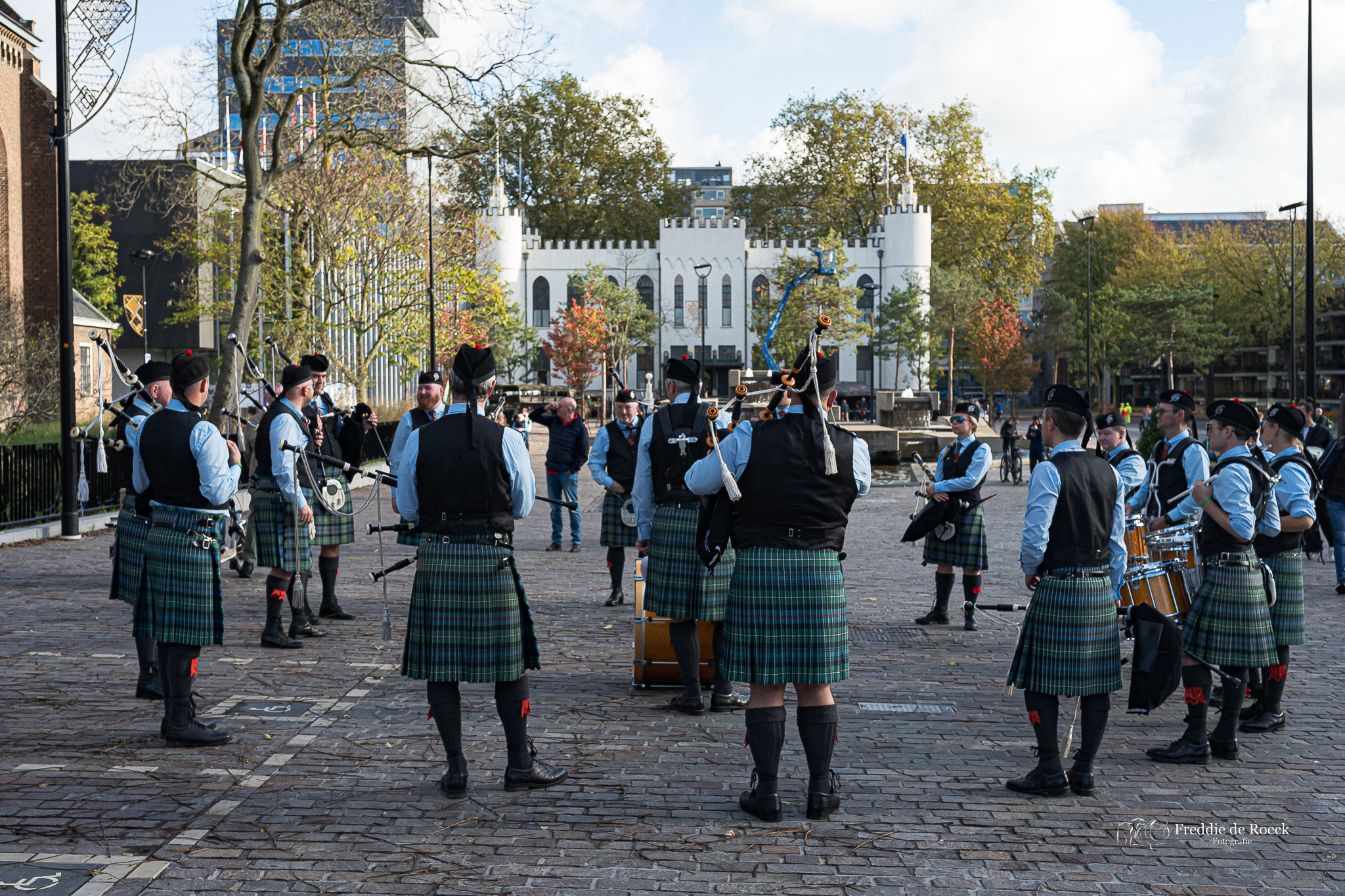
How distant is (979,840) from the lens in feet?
15.6

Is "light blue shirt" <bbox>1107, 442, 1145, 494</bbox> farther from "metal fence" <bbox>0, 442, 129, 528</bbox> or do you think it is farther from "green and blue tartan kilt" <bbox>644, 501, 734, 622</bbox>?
"metal fence" <bbox>0, 442, 129, 528</bbox>

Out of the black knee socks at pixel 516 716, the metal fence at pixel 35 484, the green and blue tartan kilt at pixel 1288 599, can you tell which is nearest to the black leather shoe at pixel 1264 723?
the green and blue tartan kilt at pixel 1288 599

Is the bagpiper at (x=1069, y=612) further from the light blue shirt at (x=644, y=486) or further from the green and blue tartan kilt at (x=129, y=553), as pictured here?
the green and blue tartan kilt at (x=129, y=553)

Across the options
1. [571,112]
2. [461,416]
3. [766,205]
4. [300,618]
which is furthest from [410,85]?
[766,205]

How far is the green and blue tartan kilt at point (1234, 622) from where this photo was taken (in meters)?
5.96

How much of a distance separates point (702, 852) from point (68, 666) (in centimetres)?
530

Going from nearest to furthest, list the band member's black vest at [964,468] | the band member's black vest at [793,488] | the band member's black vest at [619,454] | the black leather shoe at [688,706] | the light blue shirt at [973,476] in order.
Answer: the band member's black vest at [793,488], the black leather shoe at [688,706], the light blue shirt at [973,476], the band member's black vest at [964,468], the band member's black vest at [619,454]

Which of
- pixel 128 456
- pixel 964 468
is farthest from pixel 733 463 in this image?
pixel 128 456

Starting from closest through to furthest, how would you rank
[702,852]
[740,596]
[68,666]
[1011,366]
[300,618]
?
[702,852] < [740,596] < [68,666] < [300,618] < [1011,366]

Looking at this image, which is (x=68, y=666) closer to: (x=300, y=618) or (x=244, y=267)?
(x=300, y=618)

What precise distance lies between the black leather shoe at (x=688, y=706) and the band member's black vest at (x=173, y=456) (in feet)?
9.60

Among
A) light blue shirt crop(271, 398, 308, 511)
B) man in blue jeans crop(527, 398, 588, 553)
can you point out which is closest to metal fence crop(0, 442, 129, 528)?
man in blue jeans crop(527, 398, 588, 553)

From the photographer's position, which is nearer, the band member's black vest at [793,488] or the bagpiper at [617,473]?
the band member's black vest at [793,488]

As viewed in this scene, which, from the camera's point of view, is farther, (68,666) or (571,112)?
(571,112)
